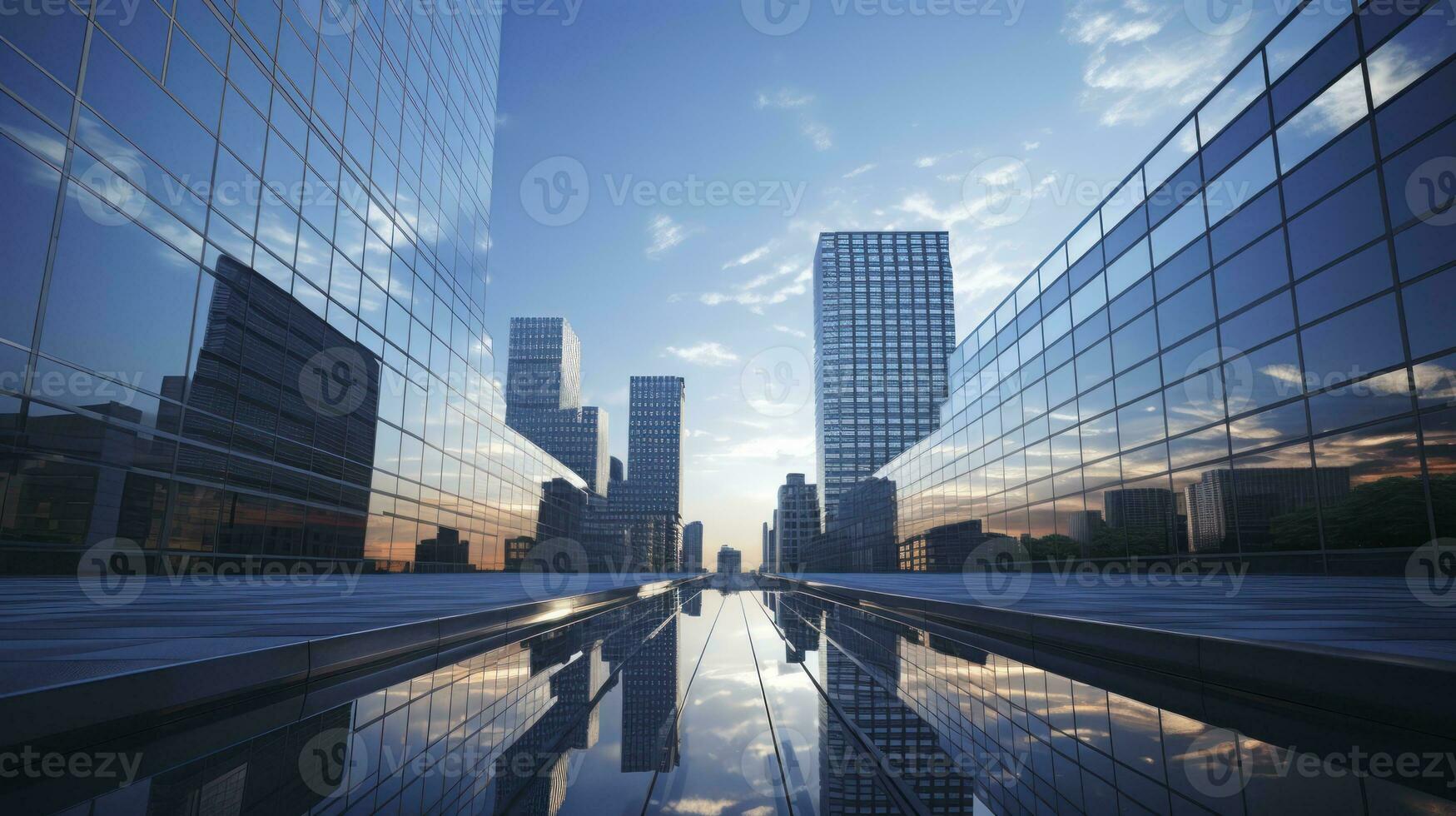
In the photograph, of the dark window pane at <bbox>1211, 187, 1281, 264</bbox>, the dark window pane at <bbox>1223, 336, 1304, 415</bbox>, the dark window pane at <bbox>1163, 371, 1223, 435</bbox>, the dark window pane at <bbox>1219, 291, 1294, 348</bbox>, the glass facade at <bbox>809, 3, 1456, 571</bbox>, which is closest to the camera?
the glass facade at <bbox>809, 3, 1456, 571</bbox>

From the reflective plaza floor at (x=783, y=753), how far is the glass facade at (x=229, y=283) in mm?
12629

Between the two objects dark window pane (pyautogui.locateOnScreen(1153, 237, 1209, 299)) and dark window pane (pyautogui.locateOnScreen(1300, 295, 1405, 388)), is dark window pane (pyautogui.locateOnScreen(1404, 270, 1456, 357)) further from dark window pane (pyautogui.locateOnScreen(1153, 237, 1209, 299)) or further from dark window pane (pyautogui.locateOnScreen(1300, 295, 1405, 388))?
dark window pane (pyautogui.locateOnScreen(1153, 237, 1209, 299))

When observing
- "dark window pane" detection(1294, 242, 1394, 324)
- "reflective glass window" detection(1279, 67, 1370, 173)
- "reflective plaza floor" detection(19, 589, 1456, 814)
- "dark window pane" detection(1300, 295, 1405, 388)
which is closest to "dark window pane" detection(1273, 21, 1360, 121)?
"reflective glass window" detection(1279, 67, 1370, 173)

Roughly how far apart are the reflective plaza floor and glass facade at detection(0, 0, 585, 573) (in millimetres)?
12629

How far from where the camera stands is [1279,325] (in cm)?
1808

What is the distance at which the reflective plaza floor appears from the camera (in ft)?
9.32

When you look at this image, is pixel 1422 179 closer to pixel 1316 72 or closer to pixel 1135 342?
pixel 1316 72

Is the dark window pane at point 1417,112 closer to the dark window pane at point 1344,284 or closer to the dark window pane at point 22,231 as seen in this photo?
the dark window pane at point 1344,284

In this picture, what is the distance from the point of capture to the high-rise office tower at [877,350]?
130 meters

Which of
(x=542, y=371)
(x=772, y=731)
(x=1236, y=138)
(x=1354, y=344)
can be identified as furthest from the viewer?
(x=542, y=371)

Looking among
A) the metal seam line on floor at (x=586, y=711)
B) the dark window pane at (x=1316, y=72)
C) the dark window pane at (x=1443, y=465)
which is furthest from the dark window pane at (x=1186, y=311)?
the metal seam line on floor at (x=586, y=711)

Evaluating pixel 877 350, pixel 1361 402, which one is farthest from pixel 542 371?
pixel 1361 402

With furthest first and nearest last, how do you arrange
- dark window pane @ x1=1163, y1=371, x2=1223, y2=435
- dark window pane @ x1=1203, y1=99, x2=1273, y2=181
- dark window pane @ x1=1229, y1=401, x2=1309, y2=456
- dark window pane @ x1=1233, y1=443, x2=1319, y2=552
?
dark window pane @ x1=1163, y1=371, x2=1223, y2=435 < dark window pane @ x1=1203, y1=99, x2=1273, y2=181 < dark window pane @ x1=1229, y1=401, x2=1309, y2=456 < dark window pane @ x1=1233, y1=443, x2=1319, y2=552

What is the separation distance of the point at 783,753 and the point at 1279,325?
65.6 feet
